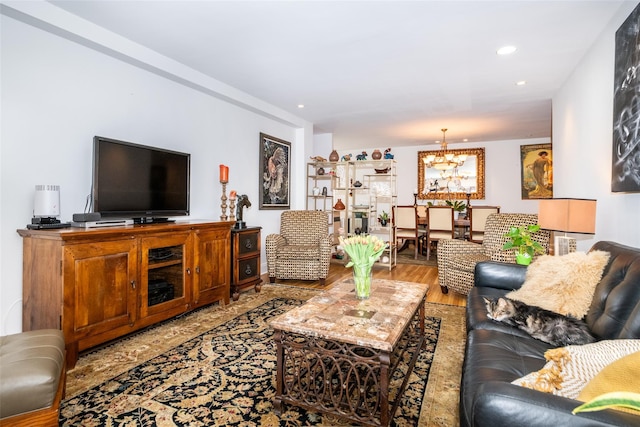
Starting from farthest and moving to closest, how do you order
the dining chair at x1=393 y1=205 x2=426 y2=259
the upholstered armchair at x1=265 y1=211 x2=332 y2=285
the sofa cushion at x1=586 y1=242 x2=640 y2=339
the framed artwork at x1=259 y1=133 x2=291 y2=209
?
the dining chair at x1=393 y1=205 x2=426 y2=259 < the framed artwork at x1=259 y1=133 x2=291 y2=209 < the upholstered armchair at x1=265 y1=211 x2=332 y2=285 < the sofa cushion at x1=586 y1=242 x2=640 y2=339

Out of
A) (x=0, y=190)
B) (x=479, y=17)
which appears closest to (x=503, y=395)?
(x=479, y=17)

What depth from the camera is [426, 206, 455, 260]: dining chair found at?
19.2ft

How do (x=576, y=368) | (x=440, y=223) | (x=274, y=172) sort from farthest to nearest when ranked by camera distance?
(x=440, y=223)
(x=274, y=172)
(x=576, y=368)

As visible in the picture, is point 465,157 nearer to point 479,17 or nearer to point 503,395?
point 479,17

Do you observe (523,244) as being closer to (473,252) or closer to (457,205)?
(473,252)

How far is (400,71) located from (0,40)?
3.30 metres

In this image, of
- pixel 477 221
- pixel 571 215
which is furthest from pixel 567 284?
pixel 477 221

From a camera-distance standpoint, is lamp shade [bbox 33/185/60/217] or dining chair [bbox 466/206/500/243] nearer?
lamp shade [bbox 33/185/60/217]

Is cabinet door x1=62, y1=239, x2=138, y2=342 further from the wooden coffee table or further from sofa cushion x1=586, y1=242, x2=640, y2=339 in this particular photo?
sofa cushion x1=586, y1=242, x2=640, y2=339

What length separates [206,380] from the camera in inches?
76.9

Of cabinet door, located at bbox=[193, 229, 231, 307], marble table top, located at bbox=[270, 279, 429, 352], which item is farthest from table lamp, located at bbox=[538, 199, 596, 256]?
cabinet door, located at bbox=[193, 229, 231, 307]

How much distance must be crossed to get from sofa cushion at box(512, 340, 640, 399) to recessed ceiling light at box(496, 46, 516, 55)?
2767 millimetres

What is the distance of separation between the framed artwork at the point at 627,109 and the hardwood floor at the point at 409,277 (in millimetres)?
1847

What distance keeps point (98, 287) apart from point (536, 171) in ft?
26.3
